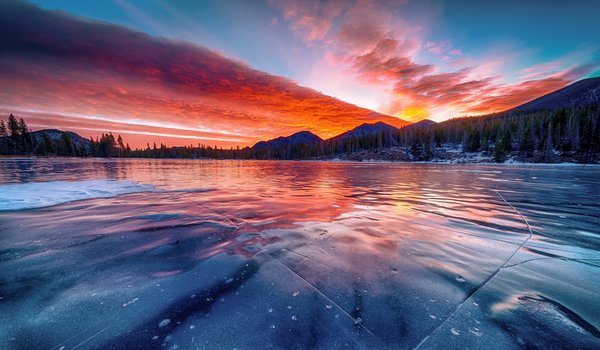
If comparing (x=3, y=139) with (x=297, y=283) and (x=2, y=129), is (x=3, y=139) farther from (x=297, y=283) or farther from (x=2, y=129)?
(x=297, y=283)

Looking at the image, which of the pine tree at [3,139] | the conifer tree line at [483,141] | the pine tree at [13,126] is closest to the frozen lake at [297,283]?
the conifer tree line at [483,141]

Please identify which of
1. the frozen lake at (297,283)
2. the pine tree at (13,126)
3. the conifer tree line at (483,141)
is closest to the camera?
the frozen lake at (297,283)

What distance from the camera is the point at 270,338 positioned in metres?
2.61

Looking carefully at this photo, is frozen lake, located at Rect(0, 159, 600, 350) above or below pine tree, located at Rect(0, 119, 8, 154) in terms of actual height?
below

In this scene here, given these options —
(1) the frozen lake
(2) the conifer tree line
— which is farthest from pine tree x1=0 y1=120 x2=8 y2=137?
(1) the frozen lake

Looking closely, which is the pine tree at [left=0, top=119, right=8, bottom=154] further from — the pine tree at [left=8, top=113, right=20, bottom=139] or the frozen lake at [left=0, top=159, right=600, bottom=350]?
the frozen lake at [left=0, top=159, right=600, bottom=350]

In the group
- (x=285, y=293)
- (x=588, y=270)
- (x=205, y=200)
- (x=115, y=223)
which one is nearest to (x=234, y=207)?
(x=205, y=200)

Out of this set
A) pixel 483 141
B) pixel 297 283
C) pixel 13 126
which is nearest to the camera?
pixel 297 283

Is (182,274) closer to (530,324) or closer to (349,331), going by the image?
(349,331)

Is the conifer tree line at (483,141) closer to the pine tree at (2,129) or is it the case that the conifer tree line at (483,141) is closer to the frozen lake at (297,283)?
the pine tree at (2,129)

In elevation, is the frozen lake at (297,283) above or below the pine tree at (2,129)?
below

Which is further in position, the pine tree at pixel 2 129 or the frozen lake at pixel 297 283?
the pine tree at pixel 2 129

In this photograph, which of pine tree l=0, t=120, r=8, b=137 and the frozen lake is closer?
the frozen lake

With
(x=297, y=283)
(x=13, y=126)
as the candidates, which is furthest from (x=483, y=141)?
(x=13, y=126)
